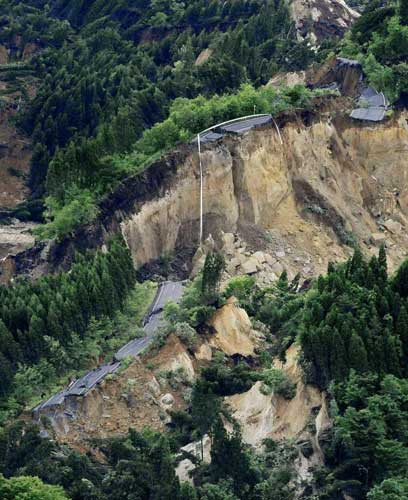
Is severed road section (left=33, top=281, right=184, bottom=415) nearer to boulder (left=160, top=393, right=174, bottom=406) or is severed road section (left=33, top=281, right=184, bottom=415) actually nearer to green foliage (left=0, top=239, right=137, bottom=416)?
green foliage (left=0, top=239, right=137, bottom=416)

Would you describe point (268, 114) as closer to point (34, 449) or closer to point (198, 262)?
point (198, 262)

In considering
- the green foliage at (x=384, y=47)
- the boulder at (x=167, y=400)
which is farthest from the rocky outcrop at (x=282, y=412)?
the green foliage at (x=384, y=47)

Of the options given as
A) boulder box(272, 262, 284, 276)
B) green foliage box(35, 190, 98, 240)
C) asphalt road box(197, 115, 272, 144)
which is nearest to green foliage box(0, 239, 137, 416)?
green foliage box(35, 190, 98, 240)

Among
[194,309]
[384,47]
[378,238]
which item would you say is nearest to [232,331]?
[194,309]

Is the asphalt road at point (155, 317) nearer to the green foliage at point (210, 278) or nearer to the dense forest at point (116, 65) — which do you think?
the green foliage at point (210, 278)

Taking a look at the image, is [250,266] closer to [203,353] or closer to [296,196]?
[296,196]

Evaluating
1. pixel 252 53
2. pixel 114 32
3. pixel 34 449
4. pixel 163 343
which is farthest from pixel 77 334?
pixel 114 32
